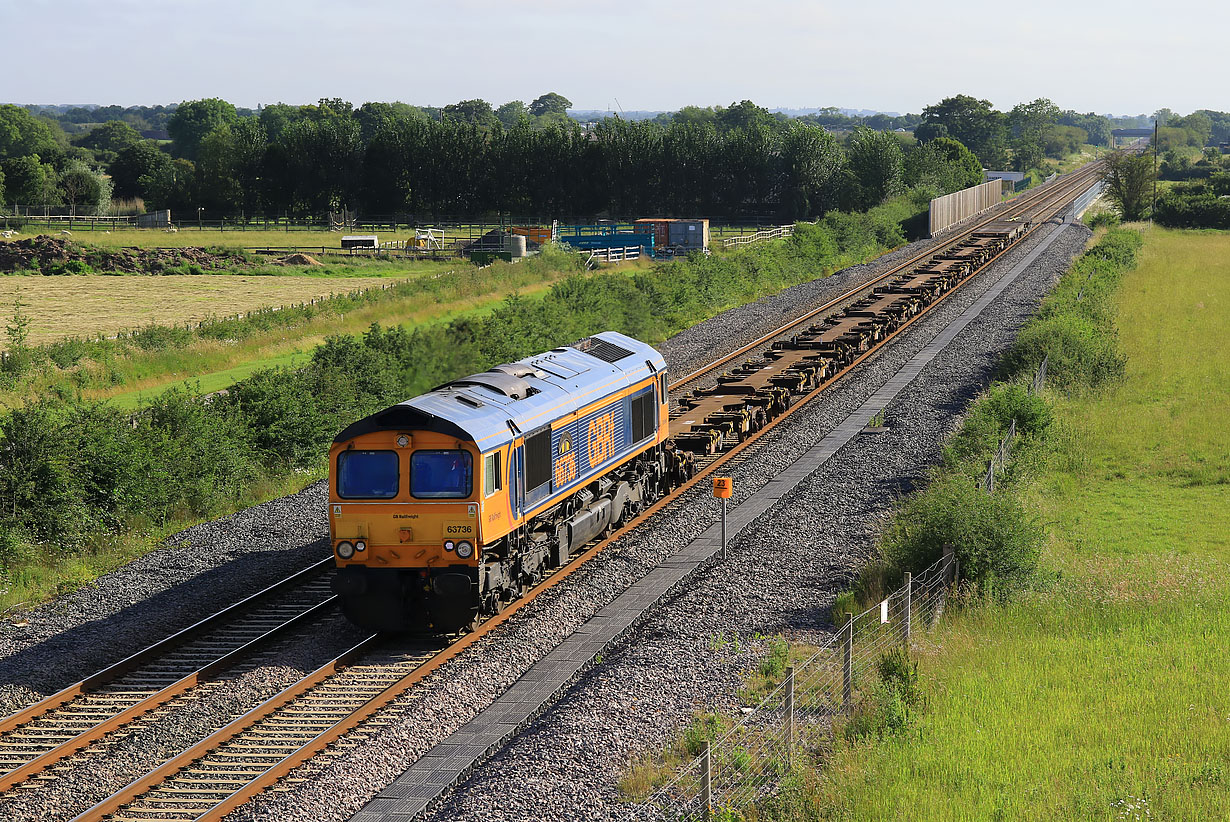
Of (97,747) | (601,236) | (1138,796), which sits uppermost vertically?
(601,236)

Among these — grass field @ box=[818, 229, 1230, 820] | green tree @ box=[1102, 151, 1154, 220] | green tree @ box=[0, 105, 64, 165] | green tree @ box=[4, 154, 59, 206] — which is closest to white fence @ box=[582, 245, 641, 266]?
grass field @ box=[818, 229, 1230, 820]

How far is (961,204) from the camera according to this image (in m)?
94.1

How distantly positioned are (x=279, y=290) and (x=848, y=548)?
178ft

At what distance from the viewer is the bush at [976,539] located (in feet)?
59.0

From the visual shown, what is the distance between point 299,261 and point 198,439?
193 ft

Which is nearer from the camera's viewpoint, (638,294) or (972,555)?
(972,555)

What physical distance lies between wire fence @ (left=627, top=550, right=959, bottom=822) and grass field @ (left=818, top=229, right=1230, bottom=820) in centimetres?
50

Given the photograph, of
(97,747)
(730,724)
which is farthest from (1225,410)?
(97,747)

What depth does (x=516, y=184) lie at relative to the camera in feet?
371

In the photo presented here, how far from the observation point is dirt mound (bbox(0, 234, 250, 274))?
79.9 meters

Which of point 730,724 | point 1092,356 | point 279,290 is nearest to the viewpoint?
point 730,724

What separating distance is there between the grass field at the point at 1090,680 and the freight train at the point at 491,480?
20.9ft

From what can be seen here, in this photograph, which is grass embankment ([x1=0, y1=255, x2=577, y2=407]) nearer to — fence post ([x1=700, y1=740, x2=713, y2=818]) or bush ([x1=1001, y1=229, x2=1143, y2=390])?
bush ([x1=1001, y1=229, x2=1143, y2=390])

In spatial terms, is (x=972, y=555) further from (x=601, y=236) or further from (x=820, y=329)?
(x=601, y=236)
